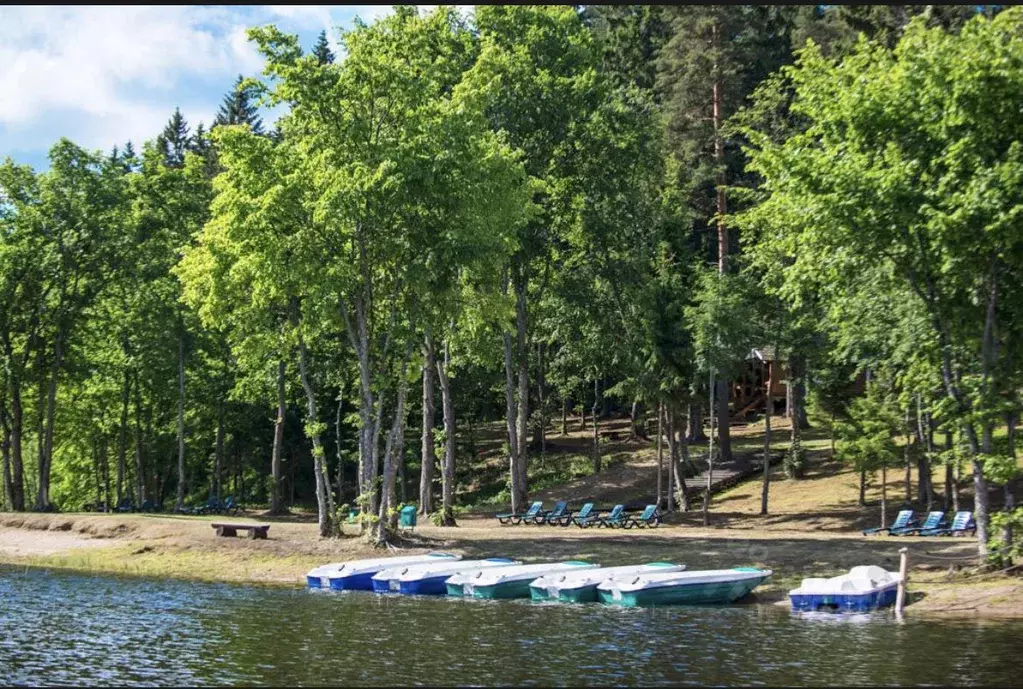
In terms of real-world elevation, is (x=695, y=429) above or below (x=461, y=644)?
above

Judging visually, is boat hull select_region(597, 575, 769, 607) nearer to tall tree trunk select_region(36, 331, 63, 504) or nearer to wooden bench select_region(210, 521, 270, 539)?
wooden bench select_region(210, 521, 270, 539)

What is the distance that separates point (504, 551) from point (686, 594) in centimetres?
847

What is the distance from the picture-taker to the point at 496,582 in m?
29.2

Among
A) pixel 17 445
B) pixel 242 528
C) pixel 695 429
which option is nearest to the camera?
pixel 242 528

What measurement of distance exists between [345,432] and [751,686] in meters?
47.2

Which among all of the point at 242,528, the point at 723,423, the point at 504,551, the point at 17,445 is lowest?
the point at 504,551

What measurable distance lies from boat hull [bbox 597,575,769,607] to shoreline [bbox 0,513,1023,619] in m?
0.72

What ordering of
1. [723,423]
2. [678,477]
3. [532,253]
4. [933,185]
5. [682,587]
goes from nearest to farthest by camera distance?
[933,185] < [682,587] < [532,253] < [678,477] < [723,423]

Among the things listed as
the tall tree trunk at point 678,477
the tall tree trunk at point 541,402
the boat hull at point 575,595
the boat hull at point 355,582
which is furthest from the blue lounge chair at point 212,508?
the boat hull at point 575,595

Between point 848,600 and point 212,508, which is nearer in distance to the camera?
point 848,600

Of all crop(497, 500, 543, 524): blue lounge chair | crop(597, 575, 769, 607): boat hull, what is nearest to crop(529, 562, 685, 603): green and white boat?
crop(597, 575, 769, 607): boat hull

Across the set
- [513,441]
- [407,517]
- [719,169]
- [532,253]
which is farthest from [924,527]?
[719,169]

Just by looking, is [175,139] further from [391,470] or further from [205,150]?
[391,470]

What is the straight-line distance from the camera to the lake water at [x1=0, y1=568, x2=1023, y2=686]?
59.2 feet
